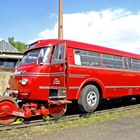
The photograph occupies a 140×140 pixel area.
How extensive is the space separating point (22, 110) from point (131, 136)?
370cm

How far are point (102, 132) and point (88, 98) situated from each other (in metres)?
3.06

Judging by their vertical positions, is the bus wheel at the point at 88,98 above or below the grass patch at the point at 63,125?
above

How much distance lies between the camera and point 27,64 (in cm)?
1191

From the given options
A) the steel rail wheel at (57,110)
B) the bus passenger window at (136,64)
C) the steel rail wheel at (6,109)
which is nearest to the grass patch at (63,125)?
the steel rail wheel at (57,110)

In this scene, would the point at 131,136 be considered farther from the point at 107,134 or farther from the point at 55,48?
the point at 55,48

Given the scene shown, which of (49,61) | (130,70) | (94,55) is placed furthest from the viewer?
(130,70)

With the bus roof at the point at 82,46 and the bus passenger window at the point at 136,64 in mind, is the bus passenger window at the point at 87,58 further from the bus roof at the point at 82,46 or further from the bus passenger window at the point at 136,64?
the bus passenger window at the point at 136,64

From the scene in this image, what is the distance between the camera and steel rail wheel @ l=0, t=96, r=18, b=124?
10.5 meters

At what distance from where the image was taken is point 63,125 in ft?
33.9

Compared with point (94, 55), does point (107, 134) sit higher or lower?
lower

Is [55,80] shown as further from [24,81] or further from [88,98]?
[88,98]

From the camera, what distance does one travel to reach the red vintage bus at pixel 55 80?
36.4 feet

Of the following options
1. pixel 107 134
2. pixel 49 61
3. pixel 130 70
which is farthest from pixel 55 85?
pixel 130 70

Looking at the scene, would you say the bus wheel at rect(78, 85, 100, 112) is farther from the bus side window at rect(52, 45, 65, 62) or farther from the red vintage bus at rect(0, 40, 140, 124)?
the bus side window at rect(52, 45, 65, 62)
